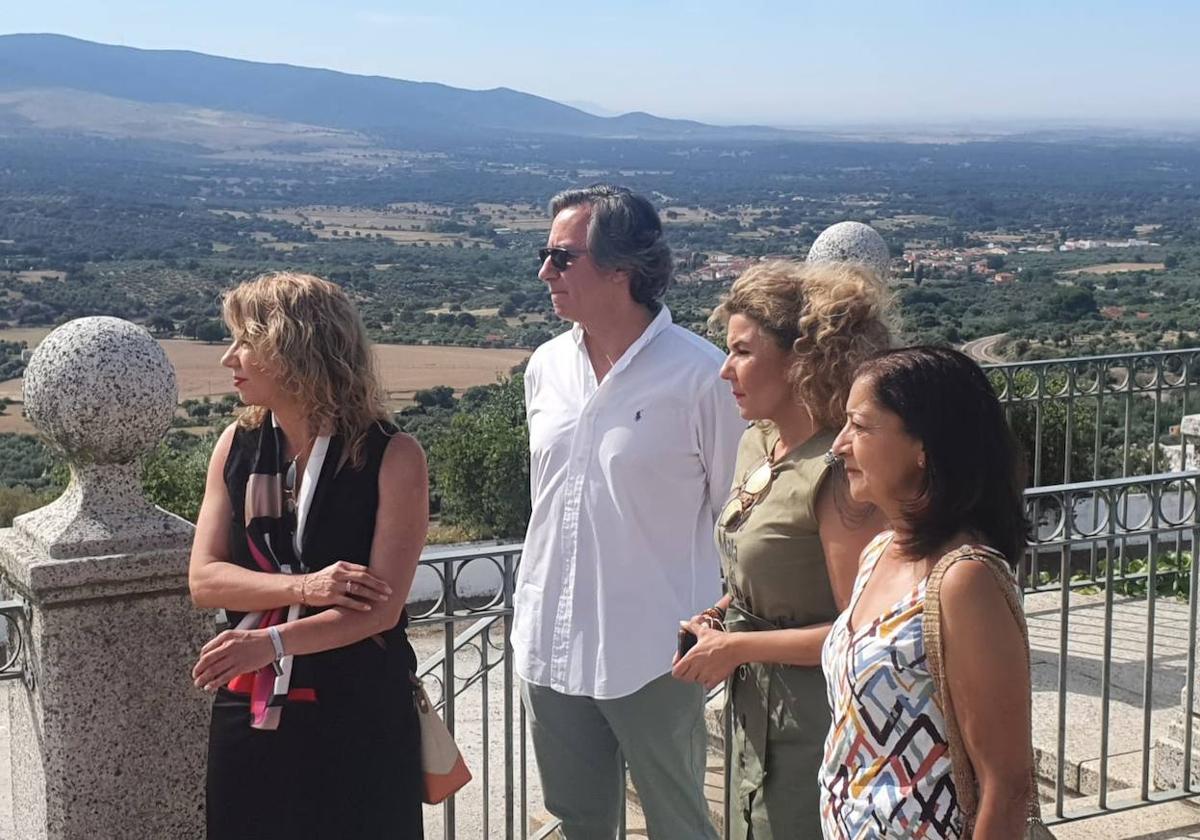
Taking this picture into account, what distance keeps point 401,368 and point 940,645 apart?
40915 mm

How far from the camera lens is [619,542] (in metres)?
2.99

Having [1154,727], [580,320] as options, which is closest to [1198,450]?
[1154,727]

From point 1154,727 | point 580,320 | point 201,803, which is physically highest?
point 580,320

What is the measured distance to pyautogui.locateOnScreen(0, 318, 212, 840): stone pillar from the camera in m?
3.02

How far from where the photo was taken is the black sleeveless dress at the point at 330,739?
109 inches

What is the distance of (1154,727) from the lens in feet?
16.7

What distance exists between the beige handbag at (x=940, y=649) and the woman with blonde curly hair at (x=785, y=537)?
384 millimetres

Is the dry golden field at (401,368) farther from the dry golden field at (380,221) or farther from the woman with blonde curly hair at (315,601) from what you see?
the dry golden field at (380,221)

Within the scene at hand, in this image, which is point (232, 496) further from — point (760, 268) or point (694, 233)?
point (694, 233)

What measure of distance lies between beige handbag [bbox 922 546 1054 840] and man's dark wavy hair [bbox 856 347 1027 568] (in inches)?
3.1

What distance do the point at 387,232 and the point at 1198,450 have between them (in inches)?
3954

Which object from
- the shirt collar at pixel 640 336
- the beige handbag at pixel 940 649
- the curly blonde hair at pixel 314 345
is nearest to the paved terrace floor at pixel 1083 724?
the shirt collar at pixel 640 336

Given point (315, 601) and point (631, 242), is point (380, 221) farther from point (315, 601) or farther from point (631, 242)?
point (315, 601)

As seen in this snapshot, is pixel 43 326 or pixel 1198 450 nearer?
pixel 1198 450
